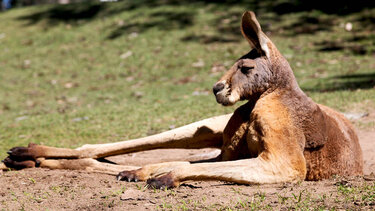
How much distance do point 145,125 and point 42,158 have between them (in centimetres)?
241

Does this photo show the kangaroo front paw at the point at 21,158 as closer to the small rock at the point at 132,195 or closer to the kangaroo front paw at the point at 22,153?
the kangaroo front paw at the point at 22,153

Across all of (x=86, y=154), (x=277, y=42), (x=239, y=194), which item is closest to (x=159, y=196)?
(x=239, y=194)

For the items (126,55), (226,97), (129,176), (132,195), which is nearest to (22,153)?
(129,176)

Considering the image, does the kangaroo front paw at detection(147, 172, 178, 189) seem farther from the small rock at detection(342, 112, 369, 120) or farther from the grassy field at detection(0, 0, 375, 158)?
the small rock at detection(342, 112, 369, 120)

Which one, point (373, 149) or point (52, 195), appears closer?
point (52, 195)

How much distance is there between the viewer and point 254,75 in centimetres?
360

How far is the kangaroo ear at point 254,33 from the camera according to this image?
355 cm

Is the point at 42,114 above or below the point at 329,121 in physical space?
below

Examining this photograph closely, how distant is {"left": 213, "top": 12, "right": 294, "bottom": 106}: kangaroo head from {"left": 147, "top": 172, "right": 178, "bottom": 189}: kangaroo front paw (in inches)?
26.3

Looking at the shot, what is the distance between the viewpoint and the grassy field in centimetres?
696

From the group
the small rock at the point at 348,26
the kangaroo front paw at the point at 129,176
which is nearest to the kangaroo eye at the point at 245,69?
the kangaroo front paw at the point at 129,176

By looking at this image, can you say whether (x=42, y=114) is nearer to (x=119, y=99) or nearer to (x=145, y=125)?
(x=119, y=99)

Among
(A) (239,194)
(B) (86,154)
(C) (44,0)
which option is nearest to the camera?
(A) (239,194)

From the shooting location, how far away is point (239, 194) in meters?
3.24
